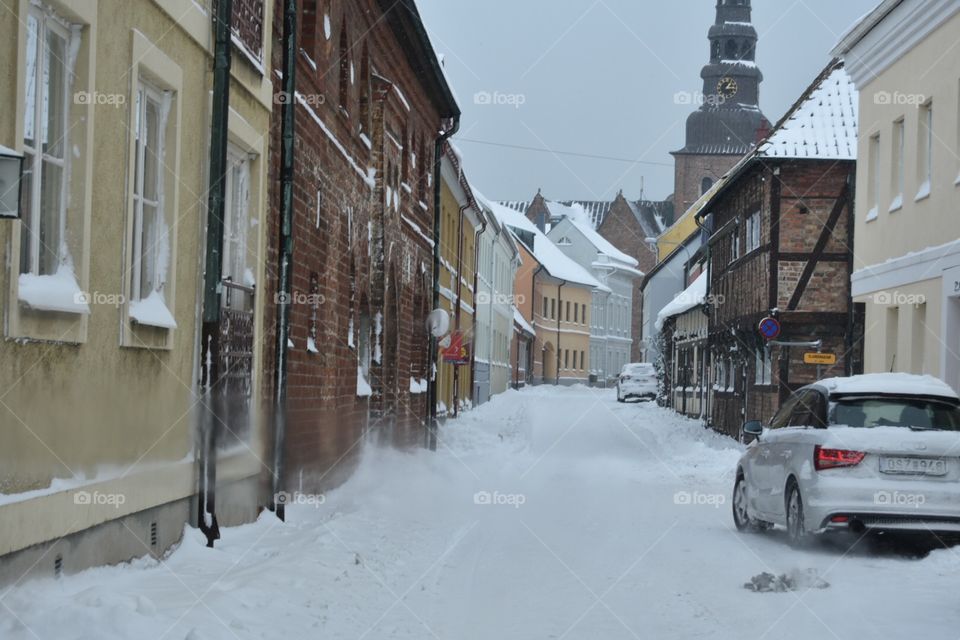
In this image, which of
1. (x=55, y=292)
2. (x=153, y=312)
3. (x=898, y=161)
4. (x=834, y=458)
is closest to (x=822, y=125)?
(x=898, y=161)

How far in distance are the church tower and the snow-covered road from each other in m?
81.8

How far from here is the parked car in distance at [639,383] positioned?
217 ft

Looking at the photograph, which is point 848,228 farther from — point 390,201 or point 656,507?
point 656,507

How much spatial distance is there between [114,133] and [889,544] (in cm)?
779

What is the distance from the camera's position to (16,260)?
7.34m

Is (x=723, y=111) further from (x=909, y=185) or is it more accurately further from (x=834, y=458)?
(x=834, y=458)

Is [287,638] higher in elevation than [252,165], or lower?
lower

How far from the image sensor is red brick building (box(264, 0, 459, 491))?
1513 centimetres

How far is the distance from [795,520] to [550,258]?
84354mm

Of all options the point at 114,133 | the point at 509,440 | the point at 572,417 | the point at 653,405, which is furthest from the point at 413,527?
the point at 653,405

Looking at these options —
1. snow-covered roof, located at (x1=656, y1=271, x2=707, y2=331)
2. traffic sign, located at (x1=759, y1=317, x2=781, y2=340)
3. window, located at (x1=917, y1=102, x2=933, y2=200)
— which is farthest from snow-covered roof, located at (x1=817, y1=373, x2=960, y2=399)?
snow-covered roof, located at (x1=656, y1=271, x2=707, y2=331)

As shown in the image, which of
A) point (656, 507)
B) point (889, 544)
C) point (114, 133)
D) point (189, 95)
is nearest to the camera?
point (114, 133)

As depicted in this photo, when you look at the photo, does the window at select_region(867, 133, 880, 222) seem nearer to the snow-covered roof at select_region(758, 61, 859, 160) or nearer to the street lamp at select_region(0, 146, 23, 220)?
the snow-covered roof at select_region(758, 61, 859, 160)

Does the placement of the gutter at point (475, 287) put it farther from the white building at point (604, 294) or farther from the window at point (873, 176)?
the white building at point (604, 294)
